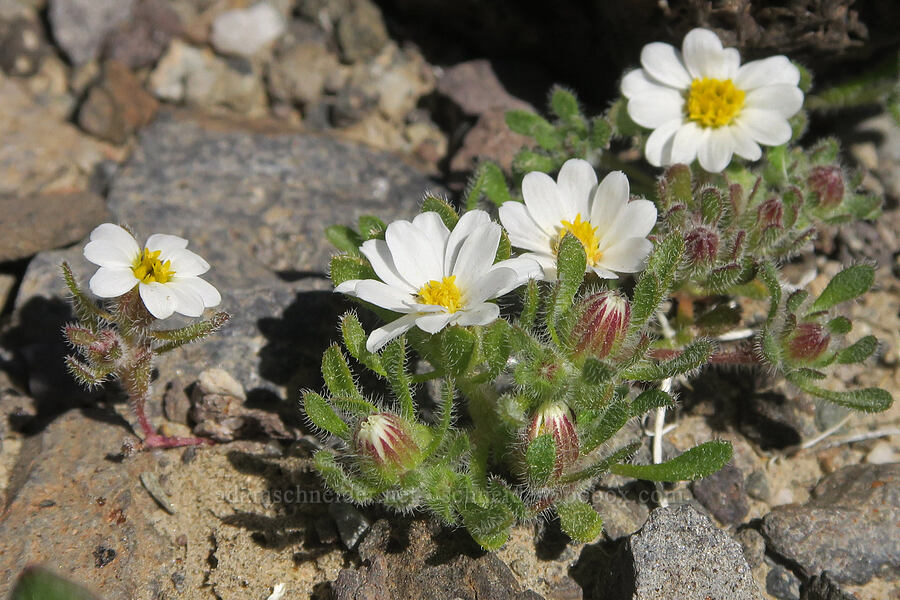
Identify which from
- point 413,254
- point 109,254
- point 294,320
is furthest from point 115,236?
point 413,254

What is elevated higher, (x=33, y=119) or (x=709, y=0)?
(x=709, y=0)

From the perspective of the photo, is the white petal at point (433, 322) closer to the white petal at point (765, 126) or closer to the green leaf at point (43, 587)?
the green leaf at point (43, 587)

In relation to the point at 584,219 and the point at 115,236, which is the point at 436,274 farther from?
the point at 115,236

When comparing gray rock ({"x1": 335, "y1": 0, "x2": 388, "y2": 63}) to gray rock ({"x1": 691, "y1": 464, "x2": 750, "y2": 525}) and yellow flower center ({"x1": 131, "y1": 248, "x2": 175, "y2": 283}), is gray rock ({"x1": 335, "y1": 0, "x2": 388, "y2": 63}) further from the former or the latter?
gray rock ({"x1": 691, "y1": 464, "x2": 750, "y2": 525})

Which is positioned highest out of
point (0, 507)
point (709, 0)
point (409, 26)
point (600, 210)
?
point (709, 0)

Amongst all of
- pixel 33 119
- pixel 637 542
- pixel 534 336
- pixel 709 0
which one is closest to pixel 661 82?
pixel 709 0

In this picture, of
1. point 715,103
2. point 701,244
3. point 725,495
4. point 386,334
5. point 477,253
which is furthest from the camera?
point 715,103

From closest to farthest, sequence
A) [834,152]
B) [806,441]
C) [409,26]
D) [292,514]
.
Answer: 1. [292,514]
2. [806,441]
3. [834,152]
4. [409,26]

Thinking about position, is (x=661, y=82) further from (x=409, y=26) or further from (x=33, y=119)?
(x=33, y=119)
